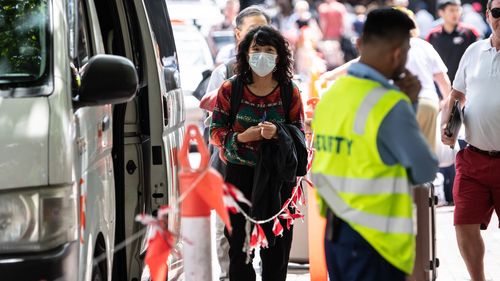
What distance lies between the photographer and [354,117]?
16.2 ft

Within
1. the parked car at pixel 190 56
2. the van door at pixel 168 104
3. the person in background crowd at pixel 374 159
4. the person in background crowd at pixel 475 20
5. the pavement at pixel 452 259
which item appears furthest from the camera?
the person in background crowd at pixel 475 20

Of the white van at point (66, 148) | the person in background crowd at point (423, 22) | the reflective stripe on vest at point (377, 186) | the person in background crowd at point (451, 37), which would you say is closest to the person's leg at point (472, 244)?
the white van at point (66, 148)

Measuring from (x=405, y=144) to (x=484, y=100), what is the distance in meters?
3.19

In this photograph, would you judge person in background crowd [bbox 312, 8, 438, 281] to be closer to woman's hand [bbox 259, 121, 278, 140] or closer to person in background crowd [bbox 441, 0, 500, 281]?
woman's hand [bbox 259, 121, 278, 140]

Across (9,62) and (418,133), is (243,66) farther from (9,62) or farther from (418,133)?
(418,133)

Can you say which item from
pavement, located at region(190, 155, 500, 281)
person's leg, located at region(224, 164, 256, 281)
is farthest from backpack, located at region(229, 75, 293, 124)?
pavement, located at region(190, 155, 500, 281)

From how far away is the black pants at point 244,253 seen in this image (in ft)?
23.7

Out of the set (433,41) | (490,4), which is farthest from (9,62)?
(433,41)

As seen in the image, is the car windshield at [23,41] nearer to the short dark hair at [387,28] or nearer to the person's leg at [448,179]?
the short dark hair at [387,28]

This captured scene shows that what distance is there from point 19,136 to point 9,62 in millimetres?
625

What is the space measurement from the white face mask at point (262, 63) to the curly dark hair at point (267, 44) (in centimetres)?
10

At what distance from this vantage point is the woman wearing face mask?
716 cm

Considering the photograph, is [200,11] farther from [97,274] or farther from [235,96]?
[97,274]

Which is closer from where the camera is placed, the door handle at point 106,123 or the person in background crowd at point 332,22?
the door handle at point 106,123
